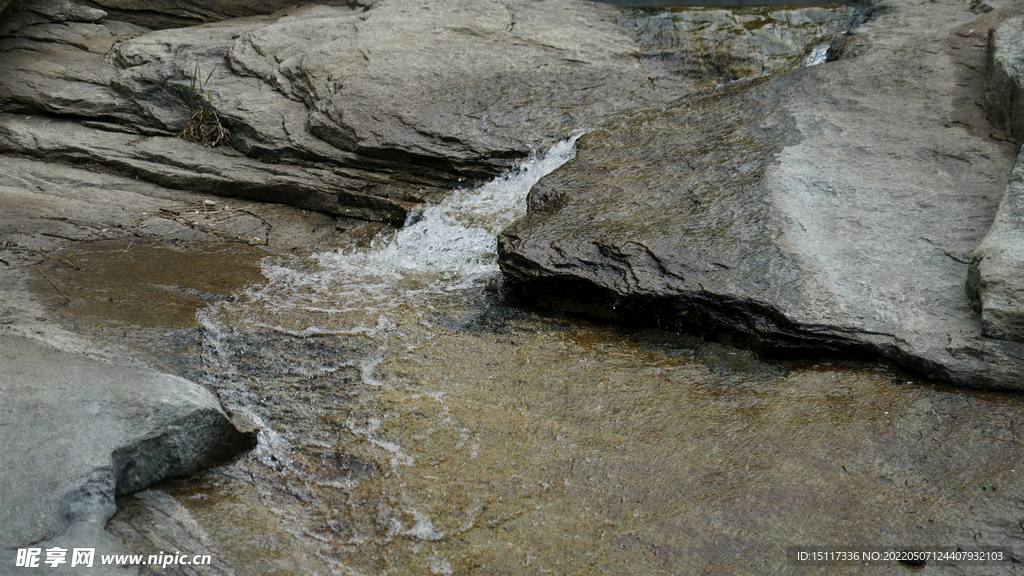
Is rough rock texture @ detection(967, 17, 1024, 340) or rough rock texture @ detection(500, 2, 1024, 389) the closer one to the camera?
rough rock texture @ detection(967, 17, 1024, 340)

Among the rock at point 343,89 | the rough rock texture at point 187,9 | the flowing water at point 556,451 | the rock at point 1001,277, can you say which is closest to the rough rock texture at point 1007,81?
the rock at point 1001,277

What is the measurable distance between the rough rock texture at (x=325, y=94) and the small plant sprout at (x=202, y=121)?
0.32 ft

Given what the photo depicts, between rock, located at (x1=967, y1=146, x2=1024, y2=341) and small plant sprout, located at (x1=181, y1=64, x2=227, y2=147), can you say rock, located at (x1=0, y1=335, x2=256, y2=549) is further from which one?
small plant sprout, located at (x1=181, y1=64, x2=227, y2=147)

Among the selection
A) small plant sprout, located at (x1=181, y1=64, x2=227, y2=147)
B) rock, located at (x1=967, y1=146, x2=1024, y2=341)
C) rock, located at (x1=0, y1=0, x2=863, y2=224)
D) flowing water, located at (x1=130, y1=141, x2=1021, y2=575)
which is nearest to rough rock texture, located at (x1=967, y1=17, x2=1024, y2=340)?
rock, located at (x1=967, y1=146, x2=1024, y2=341)

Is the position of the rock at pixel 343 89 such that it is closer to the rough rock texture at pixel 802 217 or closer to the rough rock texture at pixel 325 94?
the rough rock texture at pixel 325 94

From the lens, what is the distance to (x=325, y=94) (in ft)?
19.5

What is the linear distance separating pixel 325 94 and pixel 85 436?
13.6ft

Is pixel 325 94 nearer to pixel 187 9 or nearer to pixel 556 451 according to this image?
pixel 187 9

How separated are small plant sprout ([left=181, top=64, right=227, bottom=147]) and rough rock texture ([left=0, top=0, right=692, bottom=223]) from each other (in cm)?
10

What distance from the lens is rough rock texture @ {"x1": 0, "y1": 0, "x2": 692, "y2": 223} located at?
5.58 metres

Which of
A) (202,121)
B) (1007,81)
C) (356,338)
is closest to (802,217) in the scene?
(1007,81)

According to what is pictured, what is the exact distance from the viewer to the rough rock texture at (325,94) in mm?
5578

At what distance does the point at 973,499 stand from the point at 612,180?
2.78 m

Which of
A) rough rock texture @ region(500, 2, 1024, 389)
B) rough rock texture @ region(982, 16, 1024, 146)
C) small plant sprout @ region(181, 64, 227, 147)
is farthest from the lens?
small plant sprout @ region(181, 64, 227, 147)
